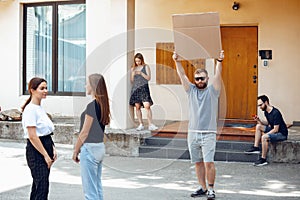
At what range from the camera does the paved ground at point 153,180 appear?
19.2ft

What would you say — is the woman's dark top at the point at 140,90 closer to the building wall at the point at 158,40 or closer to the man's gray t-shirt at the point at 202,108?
the building wall at the point at 158,40

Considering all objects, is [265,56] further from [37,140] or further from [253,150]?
[37,140]

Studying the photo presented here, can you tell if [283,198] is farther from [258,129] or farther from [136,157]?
[136,157]

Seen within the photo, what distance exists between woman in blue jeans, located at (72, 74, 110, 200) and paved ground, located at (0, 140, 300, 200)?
1.35m

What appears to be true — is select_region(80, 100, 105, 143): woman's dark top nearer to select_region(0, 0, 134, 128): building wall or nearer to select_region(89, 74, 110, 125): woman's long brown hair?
select_region(89, 74, 110, 125): woman's long brown hair

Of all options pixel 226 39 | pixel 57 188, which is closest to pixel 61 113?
pixel 226 39

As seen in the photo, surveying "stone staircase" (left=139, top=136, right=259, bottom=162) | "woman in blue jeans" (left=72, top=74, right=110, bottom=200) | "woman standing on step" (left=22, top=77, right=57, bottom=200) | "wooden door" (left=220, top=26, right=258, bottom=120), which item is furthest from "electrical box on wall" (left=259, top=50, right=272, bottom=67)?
"woman standing on step" (left=22, top=77, right=57, bottom=200)

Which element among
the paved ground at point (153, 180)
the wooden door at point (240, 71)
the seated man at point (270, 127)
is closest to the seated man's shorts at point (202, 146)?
the paved ground at point (153, 180)

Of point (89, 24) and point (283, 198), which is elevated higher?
point (89, 24)

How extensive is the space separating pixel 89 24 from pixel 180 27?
5704mm

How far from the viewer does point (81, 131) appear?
4.36 metres

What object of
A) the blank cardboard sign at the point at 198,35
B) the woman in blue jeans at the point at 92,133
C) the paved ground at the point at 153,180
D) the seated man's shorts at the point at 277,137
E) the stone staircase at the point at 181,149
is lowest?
the paved ground at the point at 153,180

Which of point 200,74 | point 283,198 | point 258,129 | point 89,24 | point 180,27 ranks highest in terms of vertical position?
point 89,24

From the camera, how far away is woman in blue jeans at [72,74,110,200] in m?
4.34
